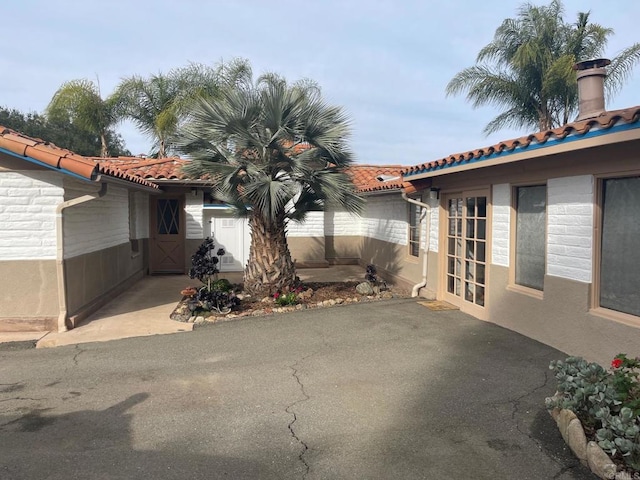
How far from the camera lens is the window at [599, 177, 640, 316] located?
15.5ft

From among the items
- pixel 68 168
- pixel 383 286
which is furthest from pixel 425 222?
pixel 68 168

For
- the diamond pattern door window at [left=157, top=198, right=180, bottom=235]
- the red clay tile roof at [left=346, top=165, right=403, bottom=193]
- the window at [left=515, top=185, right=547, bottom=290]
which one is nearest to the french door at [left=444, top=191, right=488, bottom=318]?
the window at [left=515, top=185, right=547, bottom=290]

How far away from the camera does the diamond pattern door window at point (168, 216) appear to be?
14.0 meters

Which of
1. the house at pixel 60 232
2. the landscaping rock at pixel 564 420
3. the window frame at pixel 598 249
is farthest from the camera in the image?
the house at pixel 60 232

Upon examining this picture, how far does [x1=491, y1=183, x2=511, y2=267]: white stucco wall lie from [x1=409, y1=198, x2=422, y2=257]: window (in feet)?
9.70

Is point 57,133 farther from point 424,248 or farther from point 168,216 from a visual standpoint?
point 424,248

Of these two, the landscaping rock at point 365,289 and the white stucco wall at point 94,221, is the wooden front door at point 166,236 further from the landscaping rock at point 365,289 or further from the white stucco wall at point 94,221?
the landscaping rock at point 365,289

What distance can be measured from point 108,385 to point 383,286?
6.60 m

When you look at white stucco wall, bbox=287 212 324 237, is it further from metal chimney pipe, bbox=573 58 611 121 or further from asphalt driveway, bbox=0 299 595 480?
metal chimney pipe, bbox=573 58 611 121

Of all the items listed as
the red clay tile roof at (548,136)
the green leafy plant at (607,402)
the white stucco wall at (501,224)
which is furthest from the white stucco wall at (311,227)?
the green leafy plant at (607,402)

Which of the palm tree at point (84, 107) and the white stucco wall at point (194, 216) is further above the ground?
the palm tree at point (84, 107)

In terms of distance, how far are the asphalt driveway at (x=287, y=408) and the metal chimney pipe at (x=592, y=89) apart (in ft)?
10.9

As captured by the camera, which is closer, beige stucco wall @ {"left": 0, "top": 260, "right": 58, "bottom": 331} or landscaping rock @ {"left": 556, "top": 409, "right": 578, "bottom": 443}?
landscaping rock @ {"left": 556, "top": 409, "right": 578, "bottom": 443}

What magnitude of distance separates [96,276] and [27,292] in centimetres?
164
